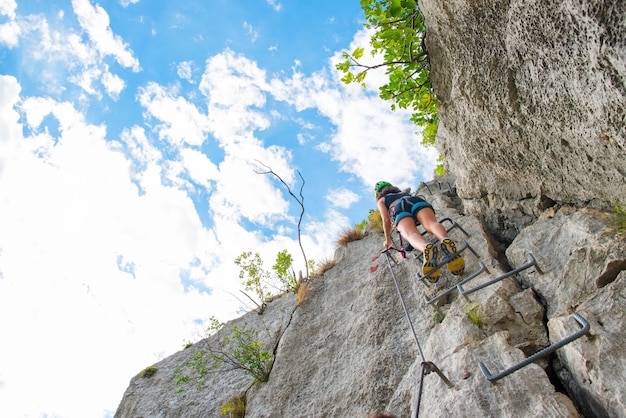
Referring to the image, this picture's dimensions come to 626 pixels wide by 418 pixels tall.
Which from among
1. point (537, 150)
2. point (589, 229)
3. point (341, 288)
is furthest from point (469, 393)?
point (341, 288)

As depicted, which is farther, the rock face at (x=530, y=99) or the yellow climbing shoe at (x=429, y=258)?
the yellow climbing shoe at (x=429, y=258)

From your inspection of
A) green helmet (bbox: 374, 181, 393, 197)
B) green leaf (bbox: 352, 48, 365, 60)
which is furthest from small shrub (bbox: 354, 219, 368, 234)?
green leaf (bbox: 352, 48, 365, 60)

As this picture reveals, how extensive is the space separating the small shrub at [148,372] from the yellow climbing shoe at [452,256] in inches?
260

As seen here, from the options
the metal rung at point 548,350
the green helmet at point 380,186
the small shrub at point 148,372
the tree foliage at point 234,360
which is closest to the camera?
the metal rung at point 548,350

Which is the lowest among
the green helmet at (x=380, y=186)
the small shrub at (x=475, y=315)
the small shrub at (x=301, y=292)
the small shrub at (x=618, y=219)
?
the small shrub at (x=475, y=315)

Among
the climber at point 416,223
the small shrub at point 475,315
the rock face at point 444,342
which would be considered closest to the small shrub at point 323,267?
the rock face at point 444,342

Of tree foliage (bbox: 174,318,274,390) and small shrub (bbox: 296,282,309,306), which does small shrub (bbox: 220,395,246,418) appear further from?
small shrub (bbox: 296,282,309,306)

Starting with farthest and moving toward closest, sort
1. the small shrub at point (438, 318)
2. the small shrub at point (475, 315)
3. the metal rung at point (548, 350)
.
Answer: the small shrub at point (438, 318) < the small shrub at point (475, 315) < the metal rung at point (548, 350)

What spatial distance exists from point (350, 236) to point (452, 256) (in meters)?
4.73

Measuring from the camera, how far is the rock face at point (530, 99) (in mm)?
2867

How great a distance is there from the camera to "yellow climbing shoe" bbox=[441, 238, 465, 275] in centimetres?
485

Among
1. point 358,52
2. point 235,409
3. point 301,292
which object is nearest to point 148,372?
point 235,409

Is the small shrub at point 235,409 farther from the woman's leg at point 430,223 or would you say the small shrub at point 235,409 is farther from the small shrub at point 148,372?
the woman's leg at point 430,223

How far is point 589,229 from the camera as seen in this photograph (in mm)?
3967
